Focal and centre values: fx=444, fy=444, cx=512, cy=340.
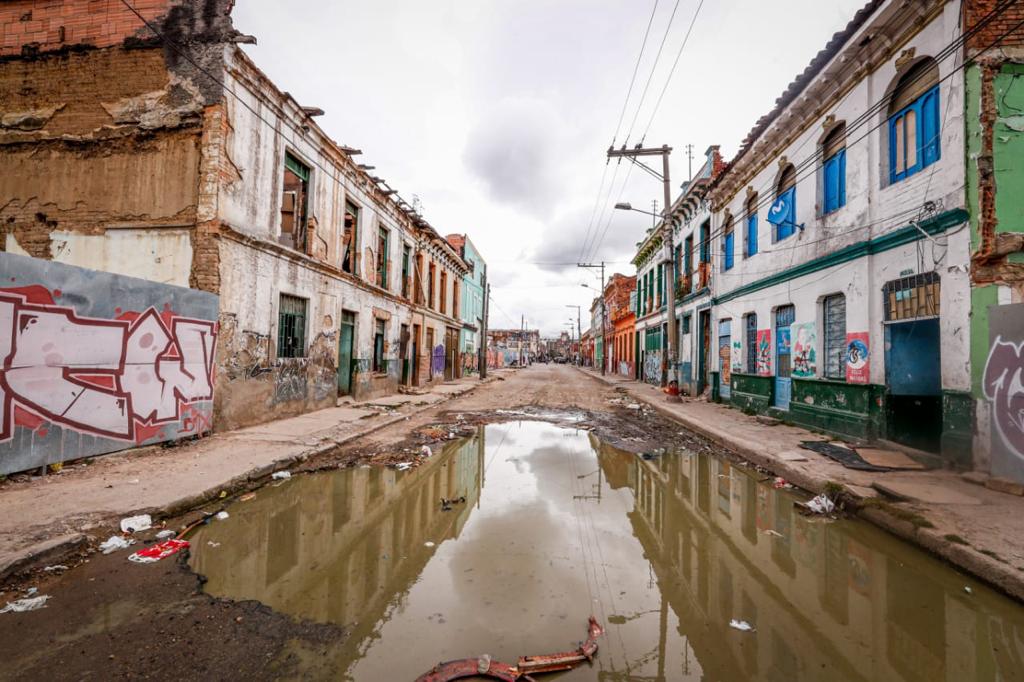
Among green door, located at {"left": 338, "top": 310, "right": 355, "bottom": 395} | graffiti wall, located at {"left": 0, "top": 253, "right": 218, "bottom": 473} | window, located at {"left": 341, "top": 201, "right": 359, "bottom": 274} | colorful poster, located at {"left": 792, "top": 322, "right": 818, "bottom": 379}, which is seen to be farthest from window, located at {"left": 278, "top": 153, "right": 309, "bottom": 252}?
colorful poster, located at {"left": 792, "top": 322, "right": 818, "bottom": 379}

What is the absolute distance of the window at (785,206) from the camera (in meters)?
10.9

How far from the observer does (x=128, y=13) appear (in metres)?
8.78

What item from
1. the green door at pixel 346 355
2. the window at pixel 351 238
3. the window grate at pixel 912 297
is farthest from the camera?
the window at pixel 351 238

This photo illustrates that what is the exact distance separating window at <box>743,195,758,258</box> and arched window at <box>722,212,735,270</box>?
3.50 feet

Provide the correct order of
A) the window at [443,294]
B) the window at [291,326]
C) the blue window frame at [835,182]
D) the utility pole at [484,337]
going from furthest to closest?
the utility pole at [484,337], the window at [443,294], the window at [291,326], the blue window frame at [835,182]

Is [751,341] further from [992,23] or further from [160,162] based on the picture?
[160,162]

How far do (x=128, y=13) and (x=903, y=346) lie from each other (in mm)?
15947

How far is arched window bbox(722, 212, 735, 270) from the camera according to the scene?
48.6 feet

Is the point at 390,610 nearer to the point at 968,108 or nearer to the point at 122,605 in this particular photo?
the point at 122,605

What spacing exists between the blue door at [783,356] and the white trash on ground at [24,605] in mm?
12480

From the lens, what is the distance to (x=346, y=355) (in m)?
13.9

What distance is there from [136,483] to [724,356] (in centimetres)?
1546

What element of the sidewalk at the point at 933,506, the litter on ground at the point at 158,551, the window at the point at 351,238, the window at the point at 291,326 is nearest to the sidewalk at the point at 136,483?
the litter on ground at the point at 158,551

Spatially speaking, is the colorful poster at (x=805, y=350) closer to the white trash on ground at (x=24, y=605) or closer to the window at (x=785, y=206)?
the window at (x=785, y=206)
